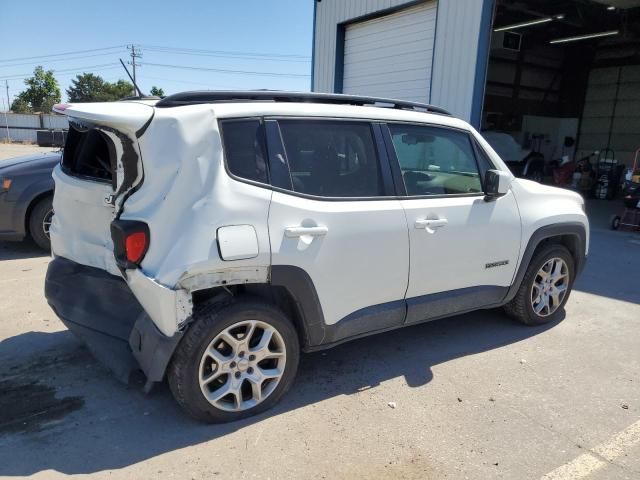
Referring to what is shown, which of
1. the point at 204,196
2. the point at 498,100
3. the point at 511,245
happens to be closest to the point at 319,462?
the point at 204,196

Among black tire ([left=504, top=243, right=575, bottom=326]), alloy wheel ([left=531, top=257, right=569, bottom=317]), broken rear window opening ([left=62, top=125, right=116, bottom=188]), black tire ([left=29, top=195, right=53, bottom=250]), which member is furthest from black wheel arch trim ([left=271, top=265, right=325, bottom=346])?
black tire ([left=29, top=195, right=53, bottom=250])

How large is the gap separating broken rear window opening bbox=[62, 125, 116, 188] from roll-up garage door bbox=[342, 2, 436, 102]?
830 cm

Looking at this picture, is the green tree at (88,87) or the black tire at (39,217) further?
the green tree at (88,87)

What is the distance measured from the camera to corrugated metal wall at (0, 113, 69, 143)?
44.7 meters

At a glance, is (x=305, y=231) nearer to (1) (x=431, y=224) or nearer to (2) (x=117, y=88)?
(1) (x=431, y=224)

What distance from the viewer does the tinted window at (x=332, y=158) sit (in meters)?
2.88

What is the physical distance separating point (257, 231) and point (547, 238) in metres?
2.84

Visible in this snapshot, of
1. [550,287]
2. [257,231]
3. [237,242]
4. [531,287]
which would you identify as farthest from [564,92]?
[237,242]

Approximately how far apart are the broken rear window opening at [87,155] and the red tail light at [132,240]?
503 millimetres

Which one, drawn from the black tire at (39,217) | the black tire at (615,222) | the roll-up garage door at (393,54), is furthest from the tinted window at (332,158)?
the black tire at (615,222)

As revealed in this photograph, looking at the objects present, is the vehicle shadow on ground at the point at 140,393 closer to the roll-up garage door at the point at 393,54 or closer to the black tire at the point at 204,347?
the black tire at the point at 204,347

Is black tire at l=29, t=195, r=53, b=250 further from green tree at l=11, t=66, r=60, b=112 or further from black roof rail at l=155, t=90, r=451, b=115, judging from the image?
green tree at l=11, t=66, r=60, b=112

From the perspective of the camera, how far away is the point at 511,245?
3812 millimetres

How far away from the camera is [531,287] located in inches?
165
